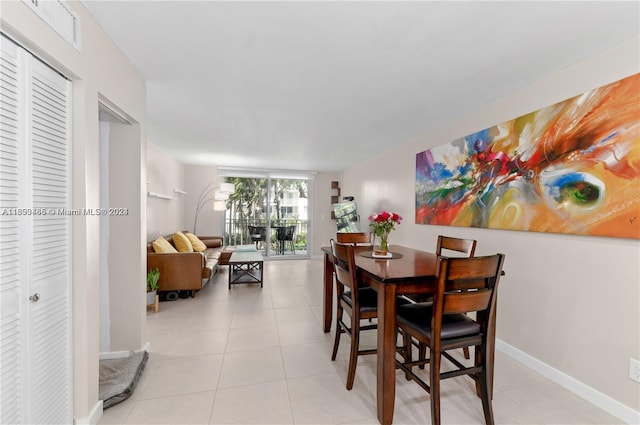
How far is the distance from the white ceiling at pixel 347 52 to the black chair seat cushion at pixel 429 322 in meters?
1.74

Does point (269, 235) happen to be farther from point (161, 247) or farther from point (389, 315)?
point (389, 315)

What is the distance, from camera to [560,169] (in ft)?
6.36

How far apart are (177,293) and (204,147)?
7.81 feet

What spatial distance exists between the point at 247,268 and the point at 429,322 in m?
3.82

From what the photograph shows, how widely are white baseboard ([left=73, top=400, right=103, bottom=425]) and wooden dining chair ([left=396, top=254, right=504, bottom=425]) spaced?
72.0 inches

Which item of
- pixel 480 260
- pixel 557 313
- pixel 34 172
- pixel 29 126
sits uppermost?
pixel 29 126

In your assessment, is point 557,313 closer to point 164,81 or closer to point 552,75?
point 552,75

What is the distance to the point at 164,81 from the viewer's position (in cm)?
222

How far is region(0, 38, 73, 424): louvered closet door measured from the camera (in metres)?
1.10

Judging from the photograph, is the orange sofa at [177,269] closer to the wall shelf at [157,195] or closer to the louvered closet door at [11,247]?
the wall shelf at [157,195]

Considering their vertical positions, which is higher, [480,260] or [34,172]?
[34,172]

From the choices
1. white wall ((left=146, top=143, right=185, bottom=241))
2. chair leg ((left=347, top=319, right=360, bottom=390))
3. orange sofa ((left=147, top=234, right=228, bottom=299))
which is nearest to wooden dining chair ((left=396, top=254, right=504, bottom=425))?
chair leg ((left=347, top=319, right=360, bottom=390))

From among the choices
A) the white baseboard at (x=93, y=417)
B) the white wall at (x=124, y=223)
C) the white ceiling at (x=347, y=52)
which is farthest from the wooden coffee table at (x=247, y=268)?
the white baseboard at (x=93, y=417)

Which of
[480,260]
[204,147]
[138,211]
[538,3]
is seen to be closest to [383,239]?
[480,260]
